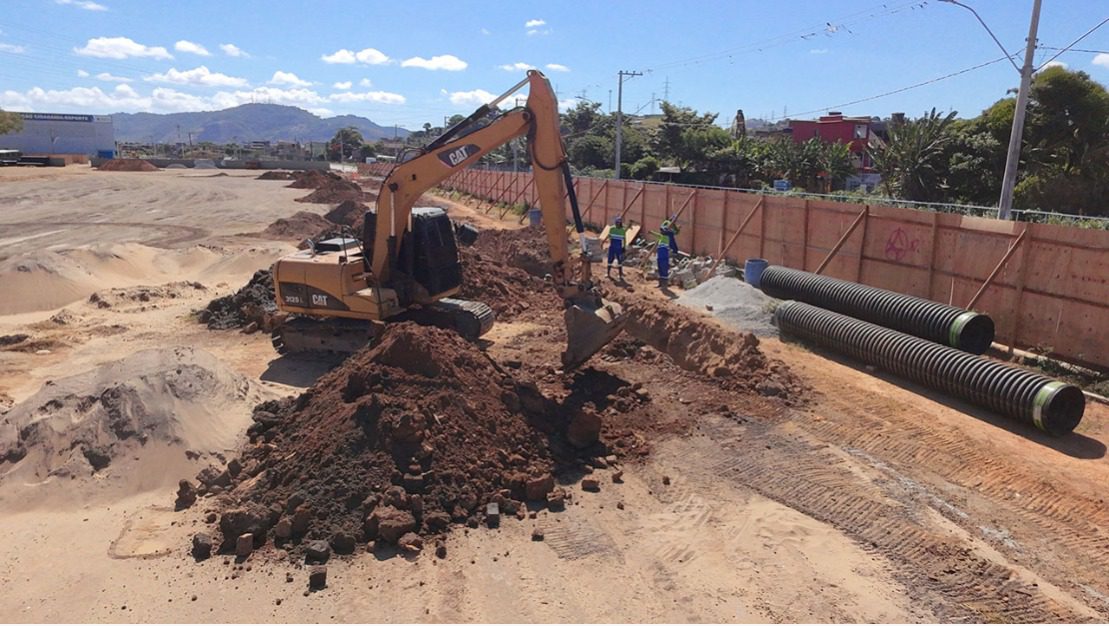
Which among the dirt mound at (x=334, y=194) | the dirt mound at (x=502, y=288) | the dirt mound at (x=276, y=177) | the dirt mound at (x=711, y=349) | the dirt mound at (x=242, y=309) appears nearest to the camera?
the dirt mound at (x=711, y=349)

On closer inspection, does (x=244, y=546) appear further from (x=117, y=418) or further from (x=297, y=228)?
(x=297, y=228)

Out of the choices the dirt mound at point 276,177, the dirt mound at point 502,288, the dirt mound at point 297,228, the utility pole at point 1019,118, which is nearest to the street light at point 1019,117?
the utility pole at point 1019,118

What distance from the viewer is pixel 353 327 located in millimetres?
13125

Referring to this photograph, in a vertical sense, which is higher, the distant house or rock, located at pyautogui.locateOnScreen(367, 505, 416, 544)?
the distant house

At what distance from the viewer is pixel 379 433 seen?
7926 mm

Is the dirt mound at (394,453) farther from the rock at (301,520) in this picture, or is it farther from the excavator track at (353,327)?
the excavator track at (353,327)

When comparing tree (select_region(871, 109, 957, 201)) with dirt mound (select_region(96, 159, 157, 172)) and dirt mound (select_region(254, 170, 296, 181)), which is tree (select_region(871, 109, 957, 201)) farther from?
dirt mound (select_region(96, 159, 157, 172))

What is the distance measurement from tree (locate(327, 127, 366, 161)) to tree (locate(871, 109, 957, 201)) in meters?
108

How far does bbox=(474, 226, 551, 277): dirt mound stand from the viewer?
70.5 ft

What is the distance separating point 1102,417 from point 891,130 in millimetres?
25589

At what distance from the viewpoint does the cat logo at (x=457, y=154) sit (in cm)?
1139

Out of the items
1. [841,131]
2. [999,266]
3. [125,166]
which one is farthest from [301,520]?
[125,166]

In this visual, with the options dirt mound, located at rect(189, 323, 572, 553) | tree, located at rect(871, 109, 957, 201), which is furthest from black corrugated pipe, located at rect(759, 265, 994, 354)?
tree, located at rect(871, 109, 957, 201)

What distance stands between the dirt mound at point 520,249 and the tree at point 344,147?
107214 mm
